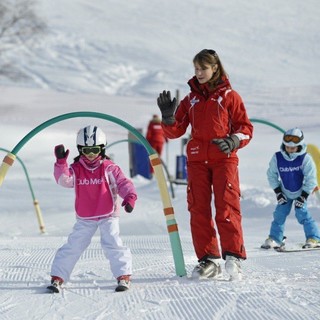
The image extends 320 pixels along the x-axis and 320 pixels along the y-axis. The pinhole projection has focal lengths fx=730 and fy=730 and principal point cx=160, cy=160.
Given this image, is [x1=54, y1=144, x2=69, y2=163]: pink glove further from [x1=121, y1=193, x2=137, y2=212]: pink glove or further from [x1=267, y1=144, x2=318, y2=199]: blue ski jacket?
[x1=267, y1=144, x2=318, y2=199]: blue ski jacket

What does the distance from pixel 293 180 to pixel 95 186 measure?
290 centimetres

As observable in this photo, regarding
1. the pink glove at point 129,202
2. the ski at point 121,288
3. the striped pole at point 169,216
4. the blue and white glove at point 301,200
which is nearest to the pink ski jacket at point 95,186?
the pink glove at point 129,202

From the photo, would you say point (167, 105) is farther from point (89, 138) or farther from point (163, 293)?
point (163, 293)

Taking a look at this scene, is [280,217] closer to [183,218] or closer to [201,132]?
[201,132]

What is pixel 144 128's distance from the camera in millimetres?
27875

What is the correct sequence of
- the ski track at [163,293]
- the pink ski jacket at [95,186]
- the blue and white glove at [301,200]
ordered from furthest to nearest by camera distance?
1. the blue and white glove at [301,200]
2. the pink ski jacket at [95,186]
3. the ski track at [163,293]

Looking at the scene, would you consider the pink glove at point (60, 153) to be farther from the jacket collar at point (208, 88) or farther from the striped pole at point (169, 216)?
the jacket collar at point (208, 88)

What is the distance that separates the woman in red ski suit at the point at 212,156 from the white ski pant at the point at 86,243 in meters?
0.52

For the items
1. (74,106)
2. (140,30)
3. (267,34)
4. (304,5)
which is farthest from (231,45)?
(74,106)

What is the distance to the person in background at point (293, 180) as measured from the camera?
697cm

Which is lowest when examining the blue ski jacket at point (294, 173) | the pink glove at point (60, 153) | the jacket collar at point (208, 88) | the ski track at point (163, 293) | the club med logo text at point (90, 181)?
the ski track at point (163, 293)

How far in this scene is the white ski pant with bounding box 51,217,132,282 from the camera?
4.62 m

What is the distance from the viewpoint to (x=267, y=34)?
55.0m

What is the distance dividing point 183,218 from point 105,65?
39.0 metres
